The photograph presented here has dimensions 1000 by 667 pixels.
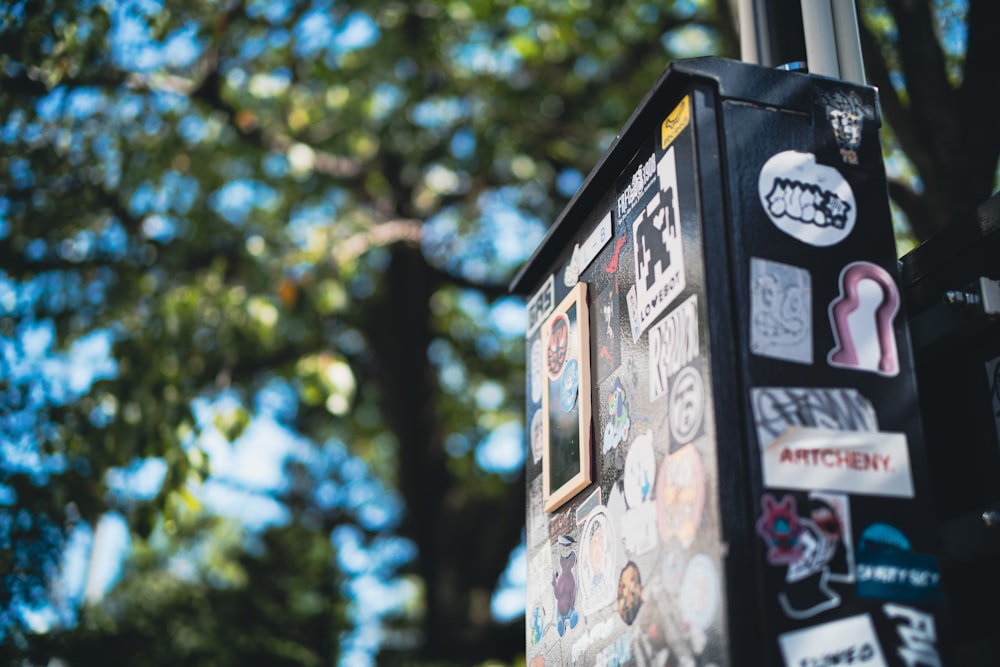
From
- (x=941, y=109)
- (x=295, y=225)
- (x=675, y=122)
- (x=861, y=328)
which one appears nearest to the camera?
(x=861, y=328)

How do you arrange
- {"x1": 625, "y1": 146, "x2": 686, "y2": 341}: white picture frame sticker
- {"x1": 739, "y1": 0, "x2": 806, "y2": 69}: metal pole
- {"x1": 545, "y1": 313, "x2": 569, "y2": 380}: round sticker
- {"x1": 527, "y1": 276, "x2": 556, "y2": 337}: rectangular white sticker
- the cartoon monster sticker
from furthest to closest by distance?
{"x1": 527, "y1": 276, "x2": 556, "y2": 337}: rectangular white sticker
{"x1": 545, "y1": 313, "x2": 569, "y2": 380}: round sticker
{"x1": 739, "y1": 0, "x2": 806, "y2": 69}: metal pole
the cartoon monster sticker
{"x1": 625, "y1": 146, "x2": 686, "y2": 341}: white picture frame sticker

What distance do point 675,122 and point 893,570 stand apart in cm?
100

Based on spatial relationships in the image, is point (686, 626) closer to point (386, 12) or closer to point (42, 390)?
point (42, 390)

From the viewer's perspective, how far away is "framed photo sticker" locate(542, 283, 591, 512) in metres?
2.46

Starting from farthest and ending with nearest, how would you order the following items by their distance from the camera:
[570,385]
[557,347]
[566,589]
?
[557,347]
[570,385]
[566,589]

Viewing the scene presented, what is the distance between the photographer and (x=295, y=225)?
8.73m

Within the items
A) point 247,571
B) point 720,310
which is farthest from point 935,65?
point 247,571

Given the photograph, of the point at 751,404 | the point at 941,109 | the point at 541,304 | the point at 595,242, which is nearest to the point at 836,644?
the point at 751,404

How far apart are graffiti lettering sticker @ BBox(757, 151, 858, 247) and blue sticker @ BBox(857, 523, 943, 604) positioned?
585 mm

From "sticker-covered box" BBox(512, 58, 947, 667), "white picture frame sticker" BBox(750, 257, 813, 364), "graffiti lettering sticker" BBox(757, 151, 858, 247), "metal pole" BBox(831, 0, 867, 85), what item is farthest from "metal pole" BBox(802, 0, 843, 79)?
"white picture frame sticker" BBox(750, 257, 813, 364)

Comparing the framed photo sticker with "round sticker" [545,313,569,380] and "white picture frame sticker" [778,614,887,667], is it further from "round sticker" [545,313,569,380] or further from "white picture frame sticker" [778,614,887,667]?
"white picture frame sticker" [778,614,887,667]

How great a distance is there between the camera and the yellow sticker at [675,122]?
82.9 inches

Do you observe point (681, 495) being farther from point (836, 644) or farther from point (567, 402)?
point (567, 402)

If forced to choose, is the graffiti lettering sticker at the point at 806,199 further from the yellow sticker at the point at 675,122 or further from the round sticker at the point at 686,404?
the round sticker at the point at 686,404
